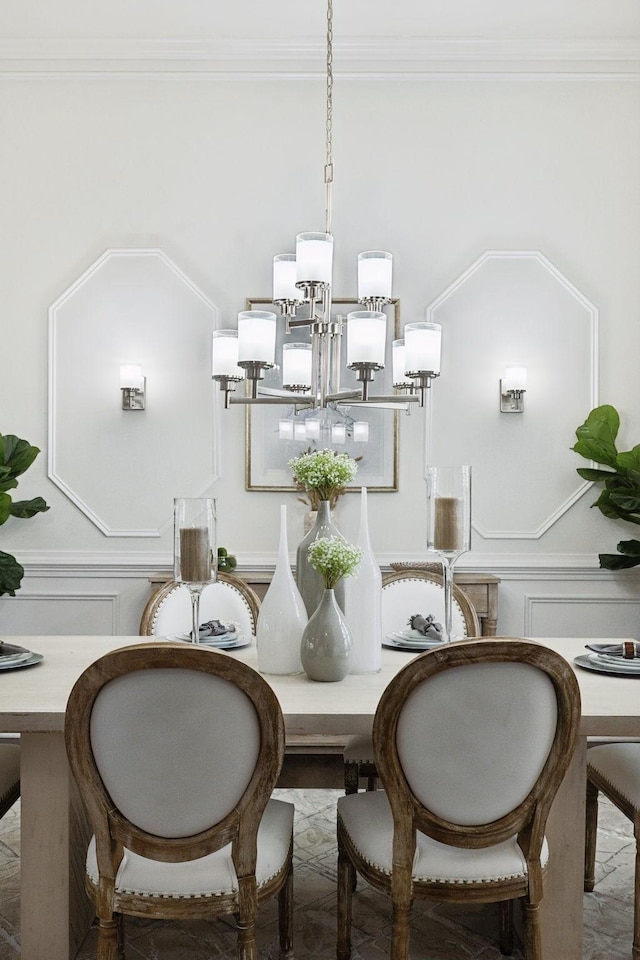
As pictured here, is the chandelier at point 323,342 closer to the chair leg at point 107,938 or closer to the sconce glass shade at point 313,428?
the sconce glass shade at point 313,428

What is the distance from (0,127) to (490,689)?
12.1 ft

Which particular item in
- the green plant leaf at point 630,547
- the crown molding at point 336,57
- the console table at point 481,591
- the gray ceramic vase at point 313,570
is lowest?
the console table at point 481,591

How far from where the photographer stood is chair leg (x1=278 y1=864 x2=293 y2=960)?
191cm

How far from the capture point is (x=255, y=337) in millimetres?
2121

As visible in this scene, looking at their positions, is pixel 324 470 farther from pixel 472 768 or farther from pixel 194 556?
pixel 472 768

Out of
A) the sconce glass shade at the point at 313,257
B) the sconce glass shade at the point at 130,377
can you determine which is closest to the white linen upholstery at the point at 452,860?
the sconce glass shade at the point at 313,257

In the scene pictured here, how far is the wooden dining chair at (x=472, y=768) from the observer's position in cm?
141

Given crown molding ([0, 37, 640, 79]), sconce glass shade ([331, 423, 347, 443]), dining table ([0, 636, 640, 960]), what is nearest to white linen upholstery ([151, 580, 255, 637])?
dining table ([0, 636, 640, 960])

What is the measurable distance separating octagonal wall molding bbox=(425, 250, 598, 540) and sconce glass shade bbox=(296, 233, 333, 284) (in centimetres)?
178

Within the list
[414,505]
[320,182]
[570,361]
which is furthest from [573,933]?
[320,182]

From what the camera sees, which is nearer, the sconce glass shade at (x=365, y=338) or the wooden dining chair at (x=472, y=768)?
the wooden dining chair at (x=472, y=768)

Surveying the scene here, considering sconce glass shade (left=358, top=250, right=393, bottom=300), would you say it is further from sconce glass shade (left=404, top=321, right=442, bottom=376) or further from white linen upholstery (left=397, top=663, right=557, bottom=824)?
white linen upholstery (left=397, top=663, right=557, bottom=824)

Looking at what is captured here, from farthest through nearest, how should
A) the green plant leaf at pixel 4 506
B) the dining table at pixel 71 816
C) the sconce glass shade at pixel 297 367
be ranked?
the green plant leaf at pixel 4 506 < the sconce glass shade at pixel 297 367 < the dining table at pixel 71 816

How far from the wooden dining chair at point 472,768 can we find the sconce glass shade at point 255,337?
1038mm
